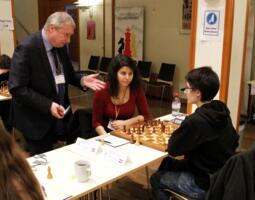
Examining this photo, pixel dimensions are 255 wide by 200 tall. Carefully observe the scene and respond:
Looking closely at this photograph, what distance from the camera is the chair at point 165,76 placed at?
6.68m

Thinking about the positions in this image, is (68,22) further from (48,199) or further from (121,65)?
(48,199)

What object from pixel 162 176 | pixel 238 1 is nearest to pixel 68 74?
pixel 162 176

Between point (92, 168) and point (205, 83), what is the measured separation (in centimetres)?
88

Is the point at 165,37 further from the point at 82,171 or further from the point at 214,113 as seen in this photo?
the point at 82,171

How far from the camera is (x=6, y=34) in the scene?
4973 mm

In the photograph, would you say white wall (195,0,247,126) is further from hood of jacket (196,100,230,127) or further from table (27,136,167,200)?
table (27,136,167,200)

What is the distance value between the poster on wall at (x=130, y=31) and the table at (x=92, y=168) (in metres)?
5.27

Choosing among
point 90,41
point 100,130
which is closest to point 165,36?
point 90,41

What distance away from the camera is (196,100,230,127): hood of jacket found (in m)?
2.04

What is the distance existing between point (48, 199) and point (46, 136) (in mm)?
1006

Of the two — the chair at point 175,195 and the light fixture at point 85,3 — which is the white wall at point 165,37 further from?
the chair at point 175,195

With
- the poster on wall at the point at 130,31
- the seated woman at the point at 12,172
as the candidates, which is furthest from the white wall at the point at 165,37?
the seated woman at the point at 12,172

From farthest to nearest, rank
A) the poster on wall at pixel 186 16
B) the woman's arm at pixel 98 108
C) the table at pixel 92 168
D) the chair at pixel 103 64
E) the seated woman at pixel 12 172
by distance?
the chair at pixel 103 64
the poster on wall at pixel 186 16
the woman's arm at pixel 98 108
the table at pixel 92 168
the seated woman at pixel 12 172

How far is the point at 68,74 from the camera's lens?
2902 millimetres
